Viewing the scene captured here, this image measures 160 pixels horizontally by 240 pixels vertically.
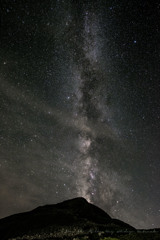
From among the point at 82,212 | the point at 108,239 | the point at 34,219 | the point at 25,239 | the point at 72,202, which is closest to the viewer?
the point at 108,239

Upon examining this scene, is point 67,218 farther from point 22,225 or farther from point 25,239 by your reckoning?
point 25,239

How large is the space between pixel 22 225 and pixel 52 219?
304 inches

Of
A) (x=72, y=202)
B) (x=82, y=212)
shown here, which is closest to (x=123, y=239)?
(x=82, y=212)

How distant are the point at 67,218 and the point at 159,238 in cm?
4024

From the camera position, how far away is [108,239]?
42.8ft

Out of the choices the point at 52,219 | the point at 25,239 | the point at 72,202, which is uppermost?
the point at 72,202

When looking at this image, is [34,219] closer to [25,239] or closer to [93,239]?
[25,239]

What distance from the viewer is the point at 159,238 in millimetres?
14281

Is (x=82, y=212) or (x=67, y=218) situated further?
(x=82, y=212)

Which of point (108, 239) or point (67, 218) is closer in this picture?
point (108, 239)

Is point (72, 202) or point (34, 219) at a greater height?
point (72, 202)

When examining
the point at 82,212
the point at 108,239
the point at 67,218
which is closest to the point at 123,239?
the point at 108,239

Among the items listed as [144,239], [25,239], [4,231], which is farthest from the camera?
[4,231]

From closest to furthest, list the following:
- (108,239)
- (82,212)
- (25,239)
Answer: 1. (108,239)
2. (25,239)
3. (82,212)
